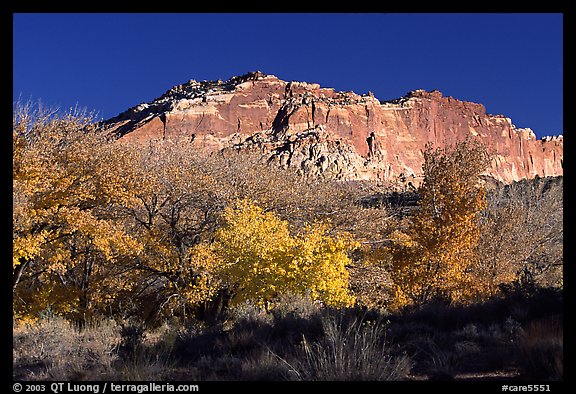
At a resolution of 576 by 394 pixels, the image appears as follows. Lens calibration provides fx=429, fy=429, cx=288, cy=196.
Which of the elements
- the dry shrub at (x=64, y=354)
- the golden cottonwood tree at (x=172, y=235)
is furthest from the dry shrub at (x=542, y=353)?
the golden cottonwood tree at (x=172, y=235)

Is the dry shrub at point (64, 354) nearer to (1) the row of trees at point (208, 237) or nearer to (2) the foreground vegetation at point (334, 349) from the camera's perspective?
(2) the foreground vegetation at point (334, 349)

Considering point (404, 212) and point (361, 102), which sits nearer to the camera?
point (404, 212)

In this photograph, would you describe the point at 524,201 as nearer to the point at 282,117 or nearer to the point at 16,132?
the point at 16,132

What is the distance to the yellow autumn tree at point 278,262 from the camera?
14078 mm

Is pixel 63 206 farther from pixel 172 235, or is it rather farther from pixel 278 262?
pixel 278 262

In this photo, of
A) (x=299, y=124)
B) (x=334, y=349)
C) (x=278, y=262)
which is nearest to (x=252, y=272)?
(x=278, y=262)

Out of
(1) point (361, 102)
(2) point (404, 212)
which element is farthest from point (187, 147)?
(1) point (361, 102)

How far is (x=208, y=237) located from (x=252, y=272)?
6.36 metres

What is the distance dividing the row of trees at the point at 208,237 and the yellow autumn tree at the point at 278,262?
0.05 meters

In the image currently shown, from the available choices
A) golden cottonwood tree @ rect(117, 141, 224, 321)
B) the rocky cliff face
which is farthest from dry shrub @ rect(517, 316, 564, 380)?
the rocky cliff face

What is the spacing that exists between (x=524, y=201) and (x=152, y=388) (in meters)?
29.2

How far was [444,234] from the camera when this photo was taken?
16.1m

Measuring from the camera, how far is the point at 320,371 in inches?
192
